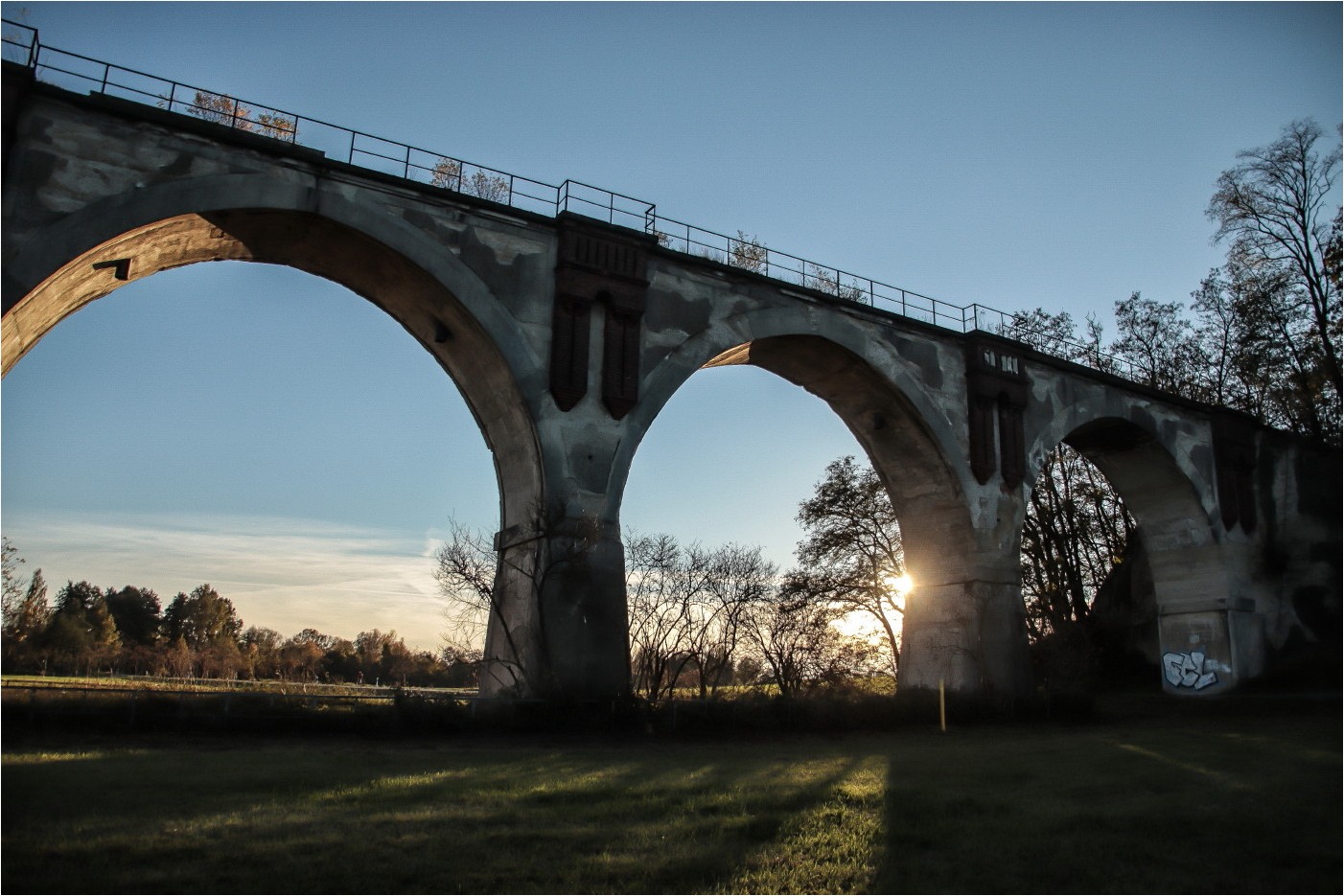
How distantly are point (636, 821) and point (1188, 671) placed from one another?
26.3 m

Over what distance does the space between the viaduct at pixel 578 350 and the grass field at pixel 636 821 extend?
535 centimetres

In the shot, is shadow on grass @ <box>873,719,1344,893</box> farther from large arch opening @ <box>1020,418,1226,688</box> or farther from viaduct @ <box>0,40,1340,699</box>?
large arch opening @ <box>1020,418,1226,688</box>

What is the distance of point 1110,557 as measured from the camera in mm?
36719

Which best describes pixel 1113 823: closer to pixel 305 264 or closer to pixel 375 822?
pixel 375 822

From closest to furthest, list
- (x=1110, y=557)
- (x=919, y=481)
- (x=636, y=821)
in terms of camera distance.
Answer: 1. (x=636, y=821)
2. (x=919, y=481)
3. (x=1110, y=557)

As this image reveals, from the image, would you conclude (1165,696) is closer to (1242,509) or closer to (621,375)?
(1242,509)

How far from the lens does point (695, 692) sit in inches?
958

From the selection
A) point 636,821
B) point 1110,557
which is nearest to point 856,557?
point 1110,557

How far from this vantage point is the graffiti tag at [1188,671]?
2930 centimetres

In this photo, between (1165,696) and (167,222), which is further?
(1165,696)

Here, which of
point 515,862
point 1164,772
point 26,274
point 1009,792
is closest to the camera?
point 515,862

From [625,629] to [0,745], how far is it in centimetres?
952

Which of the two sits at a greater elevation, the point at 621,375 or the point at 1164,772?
the point at 621,375

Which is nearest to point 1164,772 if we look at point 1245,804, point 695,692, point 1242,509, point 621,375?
point 1245,804
